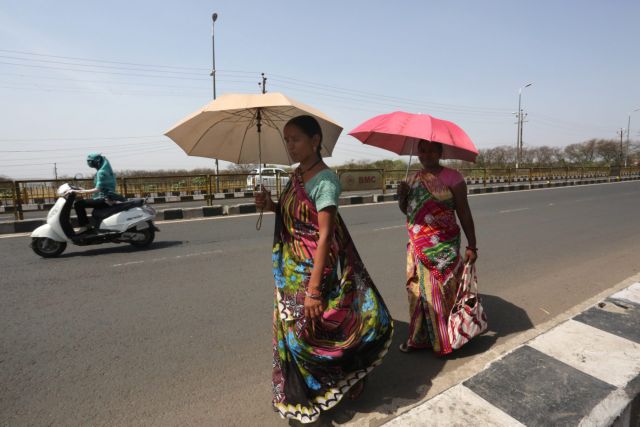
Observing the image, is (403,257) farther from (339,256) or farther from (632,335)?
(339,256)

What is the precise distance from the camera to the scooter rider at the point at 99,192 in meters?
5.48

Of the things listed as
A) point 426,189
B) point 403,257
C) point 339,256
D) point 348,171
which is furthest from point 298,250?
point 348,171

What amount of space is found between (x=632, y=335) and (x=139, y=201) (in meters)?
6.01

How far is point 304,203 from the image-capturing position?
1678mm

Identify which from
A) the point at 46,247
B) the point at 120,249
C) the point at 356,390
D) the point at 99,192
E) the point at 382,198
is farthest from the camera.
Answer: the point at 382,198

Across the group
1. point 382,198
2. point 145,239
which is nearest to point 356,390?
point 145,239

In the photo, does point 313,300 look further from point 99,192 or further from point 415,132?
point 99,192

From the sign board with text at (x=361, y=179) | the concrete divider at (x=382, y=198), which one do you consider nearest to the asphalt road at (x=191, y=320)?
the sign board with text at (x=361, y=179)

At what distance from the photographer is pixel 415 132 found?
2148 mm

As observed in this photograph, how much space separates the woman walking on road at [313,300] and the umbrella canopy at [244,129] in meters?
0.28

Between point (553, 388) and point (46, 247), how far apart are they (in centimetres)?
610

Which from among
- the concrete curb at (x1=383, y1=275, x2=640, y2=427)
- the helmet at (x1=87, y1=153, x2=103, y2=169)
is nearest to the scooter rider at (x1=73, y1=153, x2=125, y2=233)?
the helmet at (x1=87, y1=153, x2=103, y2=169)

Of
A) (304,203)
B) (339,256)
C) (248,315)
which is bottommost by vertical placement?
(248,315)

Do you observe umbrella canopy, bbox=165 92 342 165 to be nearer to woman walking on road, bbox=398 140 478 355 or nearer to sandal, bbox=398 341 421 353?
woman walking on road, bbox=398 140 478 355
